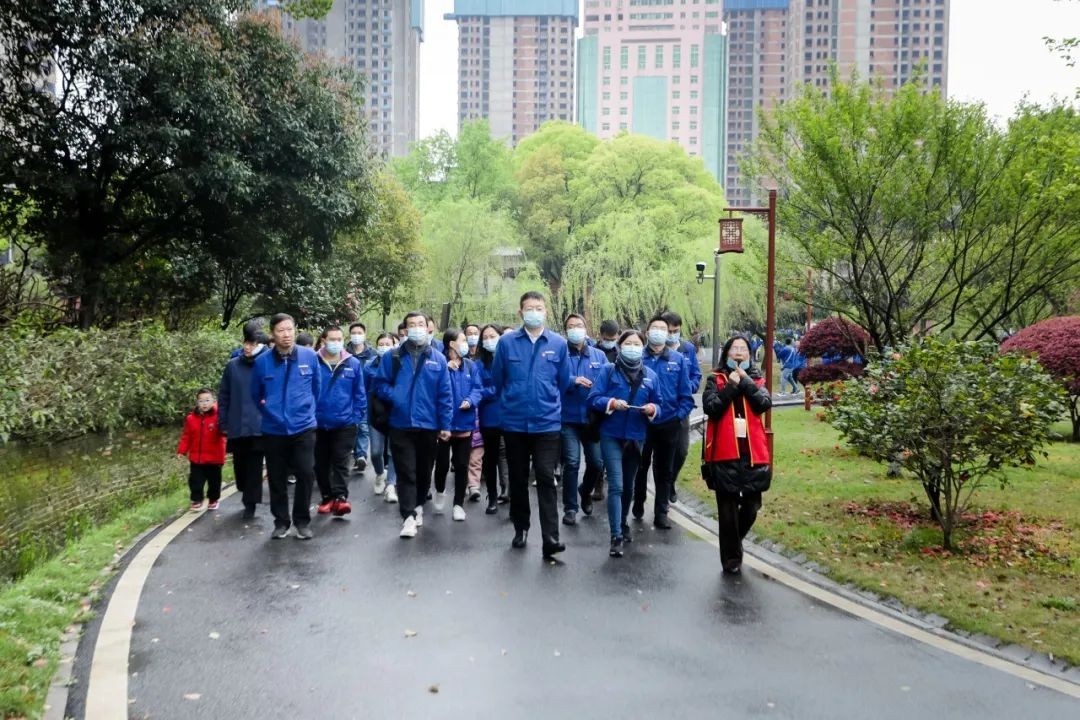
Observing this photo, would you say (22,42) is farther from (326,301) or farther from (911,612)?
(911,612)

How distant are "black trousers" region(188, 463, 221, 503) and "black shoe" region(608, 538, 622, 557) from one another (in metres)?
4.22

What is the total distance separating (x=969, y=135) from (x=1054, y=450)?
17.6 ft

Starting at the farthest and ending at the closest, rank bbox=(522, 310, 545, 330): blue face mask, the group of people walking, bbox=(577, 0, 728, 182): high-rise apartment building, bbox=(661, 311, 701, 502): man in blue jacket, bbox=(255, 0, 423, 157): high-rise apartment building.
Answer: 1. bbox=(255, 0, 423, 157): high-rise apartment building
2. bbox=(577, 0, 728, 182): high-rise apartment building
3. bbox=(661, 311, 701, 502): man in blue jacket
4. bbox=(522, 310, 545, 330): blue face mask
5. the group of people walking

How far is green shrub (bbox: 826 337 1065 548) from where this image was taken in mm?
7570

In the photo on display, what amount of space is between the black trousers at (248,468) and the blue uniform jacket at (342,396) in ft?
2.23

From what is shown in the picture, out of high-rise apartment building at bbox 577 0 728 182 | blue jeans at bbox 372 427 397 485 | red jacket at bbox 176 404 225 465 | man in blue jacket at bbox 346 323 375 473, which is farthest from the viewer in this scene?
high-rise apartment building at bbox 577 0 728 182

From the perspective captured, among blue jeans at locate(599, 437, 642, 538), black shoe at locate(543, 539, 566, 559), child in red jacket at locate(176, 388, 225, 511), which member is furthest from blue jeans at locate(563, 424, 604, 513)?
child in red jacket at locate(176, 388, 225, 511)

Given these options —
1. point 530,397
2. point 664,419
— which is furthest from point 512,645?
point 664,419

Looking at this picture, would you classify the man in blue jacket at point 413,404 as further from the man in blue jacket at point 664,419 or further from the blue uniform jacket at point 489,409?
the man in blue jacket at point 664,419

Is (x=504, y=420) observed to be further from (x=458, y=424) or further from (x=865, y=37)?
(x=865, y=37)

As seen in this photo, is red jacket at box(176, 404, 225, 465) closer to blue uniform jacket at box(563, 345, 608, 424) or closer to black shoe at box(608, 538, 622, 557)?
blue uniform jacket at box(563, 345, 608, 424)

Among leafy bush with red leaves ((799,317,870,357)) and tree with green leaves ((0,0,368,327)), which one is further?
leafy bush with red leaves ((799,317,870,357))

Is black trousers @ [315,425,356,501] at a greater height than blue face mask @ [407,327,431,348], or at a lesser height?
lesser

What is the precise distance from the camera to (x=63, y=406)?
14.5 meters
